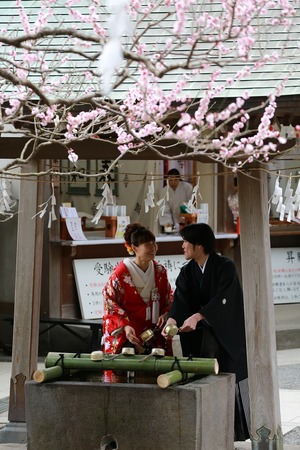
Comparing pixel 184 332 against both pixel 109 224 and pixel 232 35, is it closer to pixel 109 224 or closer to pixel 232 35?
pixel 232 35

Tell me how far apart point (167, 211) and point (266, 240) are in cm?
709

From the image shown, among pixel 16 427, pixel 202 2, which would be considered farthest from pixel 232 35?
pixel 16 427

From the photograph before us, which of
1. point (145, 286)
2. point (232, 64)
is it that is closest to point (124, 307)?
point (145, 286)

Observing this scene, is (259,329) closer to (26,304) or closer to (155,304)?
(155,304)

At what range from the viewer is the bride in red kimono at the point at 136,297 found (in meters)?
8.23

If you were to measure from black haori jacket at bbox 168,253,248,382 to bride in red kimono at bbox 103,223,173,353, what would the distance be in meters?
0.24

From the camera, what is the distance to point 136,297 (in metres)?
8.32

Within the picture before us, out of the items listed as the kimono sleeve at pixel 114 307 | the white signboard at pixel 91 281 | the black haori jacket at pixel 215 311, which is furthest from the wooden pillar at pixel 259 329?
the white signboard at pixel 91 281

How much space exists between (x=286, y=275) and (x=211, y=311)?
804 cm

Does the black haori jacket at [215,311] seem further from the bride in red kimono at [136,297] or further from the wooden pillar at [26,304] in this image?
the wooden pillar at [26,304]

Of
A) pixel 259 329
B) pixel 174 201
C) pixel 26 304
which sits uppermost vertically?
pixel 174 201

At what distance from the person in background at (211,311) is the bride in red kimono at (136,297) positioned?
241 mm

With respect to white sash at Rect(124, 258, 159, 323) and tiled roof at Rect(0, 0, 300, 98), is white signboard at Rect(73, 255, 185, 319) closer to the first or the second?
white sash at Rect(124, 258, 159, 323)

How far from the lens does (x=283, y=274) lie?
15711mm
